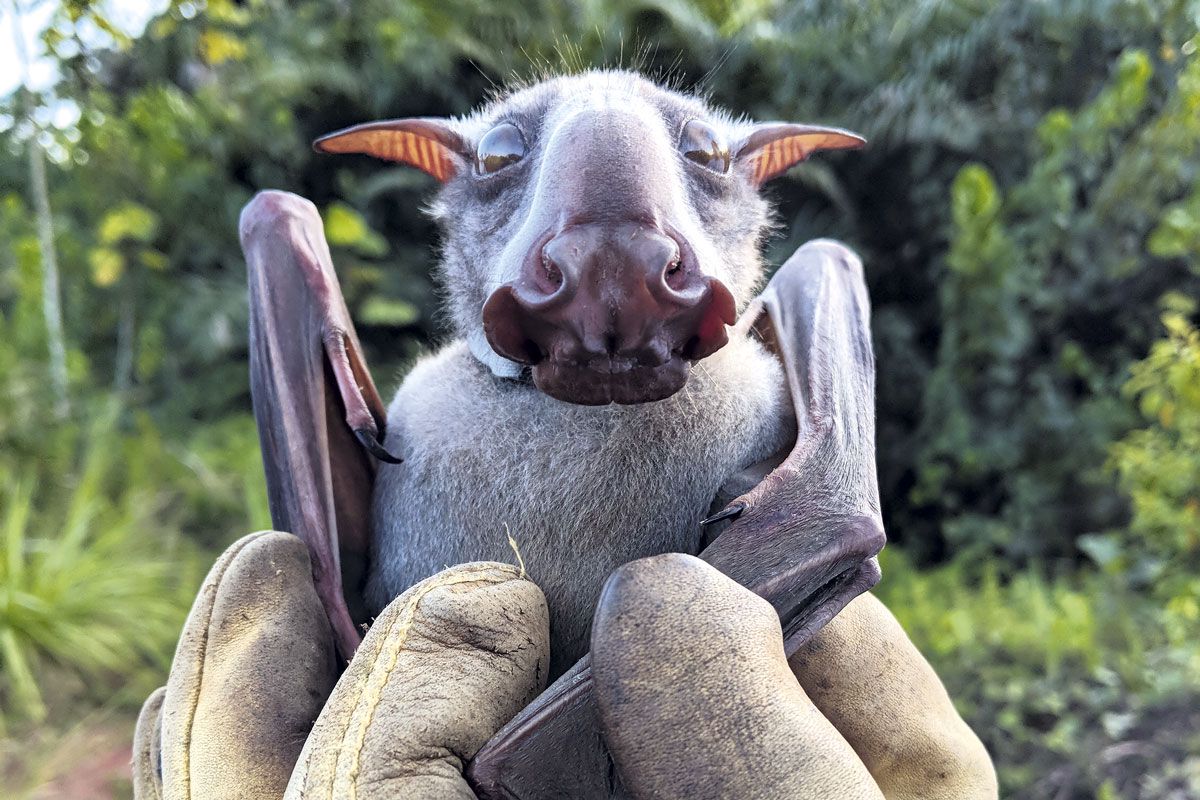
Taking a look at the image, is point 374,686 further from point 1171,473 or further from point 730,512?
point 1171,473

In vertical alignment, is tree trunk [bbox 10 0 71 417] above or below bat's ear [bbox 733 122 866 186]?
above

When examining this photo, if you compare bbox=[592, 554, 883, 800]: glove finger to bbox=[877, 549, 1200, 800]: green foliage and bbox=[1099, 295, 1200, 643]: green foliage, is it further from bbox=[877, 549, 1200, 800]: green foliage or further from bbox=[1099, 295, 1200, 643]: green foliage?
bbox=[877, 549, 1200, 800]: green foliage

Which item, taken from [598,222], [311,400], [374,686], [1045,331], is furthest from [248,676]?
[1045,331]

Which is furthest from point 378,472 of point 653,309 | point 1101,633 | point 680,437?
point 1101,633

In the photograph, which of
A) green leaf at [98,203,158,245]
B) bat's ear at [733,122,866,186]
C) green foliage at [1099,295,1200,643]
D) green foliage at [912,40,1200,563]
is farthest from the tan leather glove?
green leaf at [98,203,158,245]

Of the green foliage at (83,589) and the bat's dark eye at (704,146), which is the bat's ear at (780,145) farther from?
the green foliage at (83,589)

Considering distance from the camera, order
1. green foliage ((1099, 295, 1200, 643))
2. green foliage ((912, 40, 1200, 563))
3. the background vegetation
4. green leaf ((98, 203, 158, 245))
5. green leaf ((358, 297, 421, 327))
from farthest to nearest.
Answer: green leaf ((98, 203, 158, 245)) < green leaf ((358, 297, 421, 327)) < green foliage ((912, 40, 1200, 563)) < the background vegetation < green foliage ((1099, 295, 1200, 643))

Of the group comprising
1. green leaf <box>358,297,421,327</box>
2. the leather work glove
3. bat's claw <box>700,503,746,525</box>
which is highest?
green leaf <box>358,297,421,327</box>
